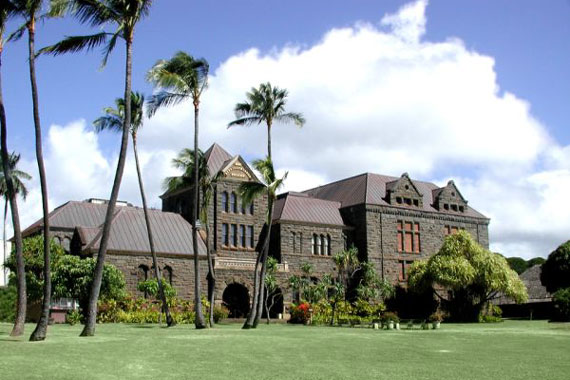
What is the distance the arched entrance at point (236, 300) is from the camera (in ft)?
174

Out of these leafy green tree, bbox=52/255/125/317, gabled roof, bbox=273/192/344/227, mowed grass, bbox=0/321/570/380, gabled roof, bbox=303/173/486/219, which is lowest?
mowed grass, bbox=0/321/570/380

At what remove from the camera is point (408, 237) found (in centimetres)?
6225

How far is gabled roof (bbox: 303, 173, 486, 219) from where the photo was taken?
200 feet

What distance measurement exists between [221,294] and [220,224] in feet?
20.2

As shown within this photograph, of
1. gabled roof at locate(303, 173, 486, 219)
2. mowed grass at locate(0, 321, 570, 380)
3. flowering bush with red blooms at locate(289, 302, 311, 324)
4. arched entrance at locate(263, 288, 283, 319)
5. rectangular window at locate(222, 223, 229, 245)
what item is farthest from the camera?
gabled roof at locate(303, 173, 486, 219)

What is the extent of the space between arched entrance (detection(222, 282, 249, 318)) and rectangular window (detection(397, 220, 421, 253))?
53.5ft

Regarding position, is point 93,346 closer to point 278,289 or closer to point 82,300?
point 82,300

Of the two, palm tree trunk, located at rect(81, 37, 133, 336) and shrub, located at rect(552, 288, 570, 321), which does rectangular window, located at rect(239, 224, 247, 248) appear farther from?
palm tree trunk, located at rect(81, 37, 133, 336)

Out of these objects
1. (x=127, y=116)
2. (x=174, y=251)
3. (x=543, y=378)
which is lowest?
(x=543, y=378)

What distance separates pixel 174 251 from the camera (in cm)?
4928

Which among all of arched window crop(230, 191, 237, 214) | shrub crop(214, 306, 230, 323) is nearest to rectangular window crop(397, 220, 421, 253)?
arched window crop(230, 191, 237, 214)

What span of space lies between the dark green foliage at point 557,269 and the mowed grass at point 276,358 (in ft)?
113

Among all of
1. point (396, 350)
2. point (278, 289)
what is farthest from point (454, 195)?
point (396, 350)

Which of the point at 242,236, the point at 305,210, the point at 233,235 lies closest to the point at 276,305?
the point at 242,236
